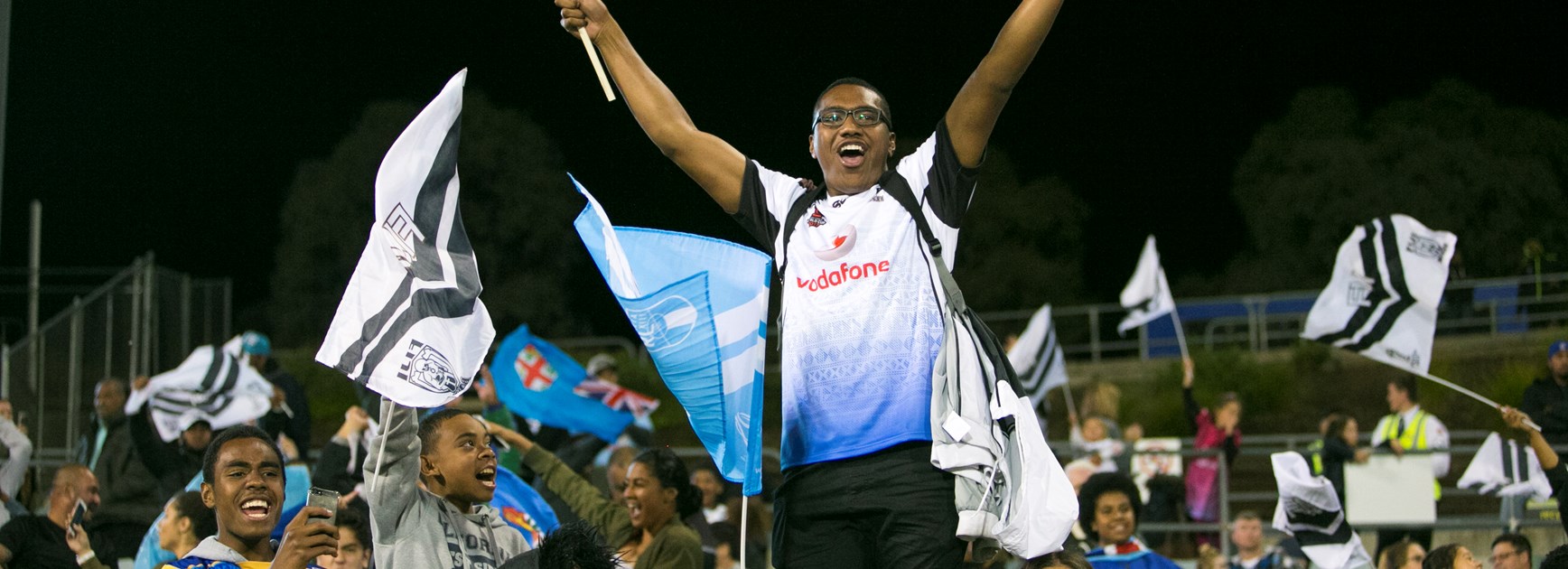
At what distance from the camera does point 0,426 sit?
32.1ft

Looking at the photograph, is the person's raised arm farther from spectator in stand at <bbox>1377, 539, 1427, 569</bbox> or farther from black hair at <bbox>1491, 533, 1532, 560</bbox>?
spectator in stand at <bbox>1377, 539, 1427, 569</bbox>

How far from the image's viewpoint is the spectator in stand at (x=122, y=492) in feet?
Answer: 35.1

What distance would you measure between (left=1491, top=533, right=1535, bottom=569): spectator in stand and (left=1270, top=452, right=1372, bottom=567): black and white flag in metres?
0.84

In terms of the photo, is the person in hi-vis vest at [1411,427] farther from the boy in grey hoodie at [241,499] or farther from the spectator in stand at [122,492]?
the boy in grey hoodie at [241,499]

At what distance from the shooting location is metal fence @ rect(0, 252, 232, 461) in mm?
14773

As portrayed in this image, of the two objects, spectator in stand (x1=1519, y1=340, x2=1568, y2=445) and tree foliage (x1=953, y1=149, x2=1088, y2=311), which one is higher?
tree foliage (x1=953, y1=149, x2=1088, y2=311)

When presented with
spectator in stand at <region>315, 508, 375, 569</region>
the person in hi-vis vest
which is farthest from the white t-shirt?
the person in hi-vis vest

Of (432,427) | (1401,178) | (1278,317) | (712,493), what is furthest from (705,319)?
(1401,178)

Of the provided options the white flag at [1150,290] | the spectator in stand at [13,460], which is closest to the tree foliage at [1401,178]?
the white flag at [1150,290]

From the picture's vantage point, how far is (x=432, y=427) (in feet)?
18.9

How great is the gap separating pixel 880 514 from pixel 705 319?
98 centimetres

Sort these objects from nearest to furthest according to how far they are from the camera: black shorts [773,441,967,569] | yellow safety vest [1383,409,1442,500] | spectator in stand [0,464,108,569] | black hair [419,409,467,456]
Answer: black shorts [773,441,967,569]
black hair [419,409,467,456]
spectator in stand [0,464,108,569]
yellow safety vest [1383,409,1442,500]

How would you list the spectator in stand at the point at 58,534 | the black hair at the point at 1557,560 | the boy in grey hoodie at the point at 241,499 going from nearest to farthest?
1. the boy in grey hoodie at the point at 241,499
2. the black hair at the point at 1557,560
3. the spectator in stand at the point at 58,534

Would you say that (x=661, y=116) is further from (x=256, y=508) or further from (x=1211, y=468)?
(x=1211, y=468)
